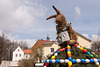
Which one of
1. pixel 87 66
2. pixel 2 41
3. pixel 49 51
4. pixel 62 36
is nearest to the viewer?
pixel 87 66

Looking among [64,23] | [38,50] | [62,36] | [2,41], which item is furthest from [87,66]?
[2,41]

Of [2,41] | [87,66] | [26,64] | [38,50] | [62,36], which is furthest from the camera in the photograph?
[2,41]

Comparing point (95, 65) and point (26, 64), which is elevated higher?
point (95, 65)

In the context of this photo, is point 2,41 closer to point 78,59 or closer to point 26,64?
point 26,64

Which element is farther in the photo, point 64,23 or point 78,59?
point 64,23

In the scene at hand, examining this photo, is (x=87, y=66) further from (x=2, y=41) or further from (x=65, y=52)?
(x=2, y=41)

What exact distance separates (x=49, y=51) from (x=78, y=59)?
52.6 feet

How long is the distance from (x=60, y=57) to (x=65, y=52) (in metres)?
0.30

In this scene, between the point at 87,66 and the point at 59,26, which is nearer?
the point at 87,66

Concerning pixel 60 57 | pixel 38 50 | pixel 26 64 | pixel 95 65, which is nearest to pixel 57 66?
pixel 60 57

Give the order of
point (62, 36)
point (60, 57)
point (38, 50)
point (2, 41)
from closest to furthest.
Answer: point (60, 57), point (62, 36), point (38, 50), point (2, 41)

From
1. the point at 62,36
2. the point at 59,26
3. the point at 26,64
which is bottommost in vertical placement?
the point at 26,64

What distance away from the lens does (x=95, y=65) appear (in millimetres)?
3537

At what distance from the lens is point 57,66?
11.4ft
